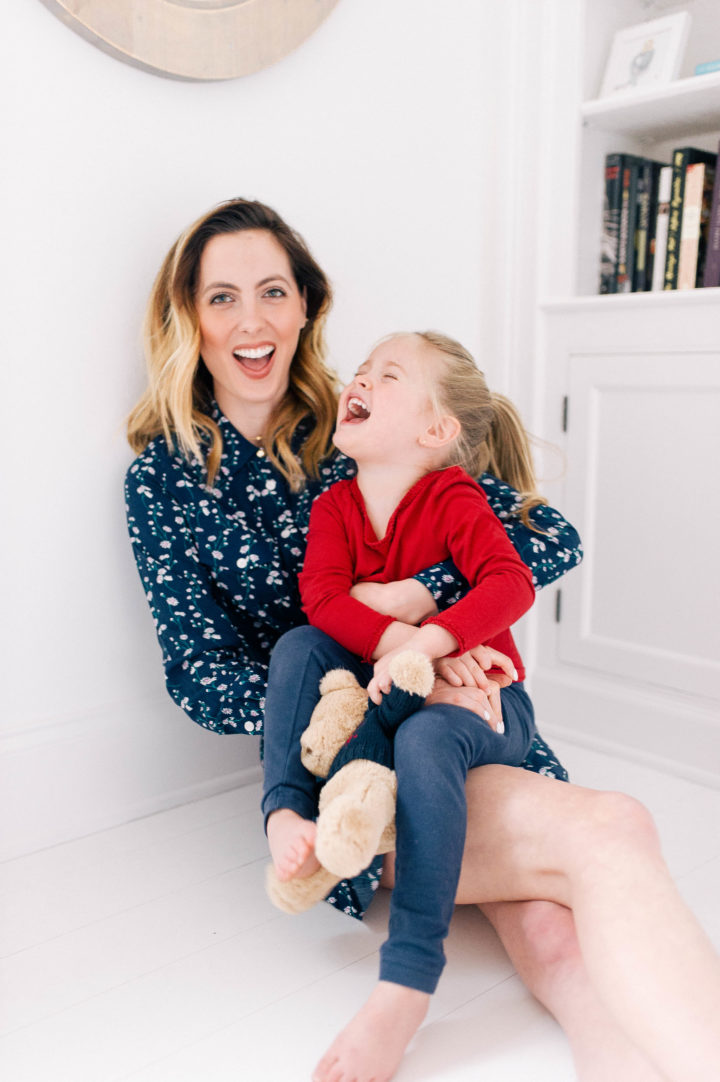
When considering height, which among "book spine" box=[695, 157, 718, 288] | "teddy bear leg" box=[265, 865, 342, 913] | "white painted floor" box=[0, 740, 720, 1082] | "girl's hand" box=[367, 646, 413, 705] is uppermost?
"book spine" box=[695, 157, 718, 288]

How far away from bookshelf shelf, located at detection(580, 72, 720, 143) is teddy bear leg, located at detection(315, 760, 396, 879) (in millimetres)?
1397

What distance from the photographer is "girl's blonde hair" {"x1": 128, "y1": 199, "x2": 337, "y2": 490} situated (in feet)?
4.86

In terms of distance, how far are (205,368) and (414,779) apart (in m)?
0.84

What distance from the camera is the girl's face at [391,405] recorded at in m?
1.34

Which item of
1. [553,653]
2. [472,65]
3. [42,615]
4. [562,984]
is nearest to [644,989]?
[562,984]

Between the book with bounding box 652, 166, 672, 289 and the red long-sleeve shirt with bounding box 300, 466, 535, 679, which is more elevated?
the book with bounding box 652, 166, 672, 289

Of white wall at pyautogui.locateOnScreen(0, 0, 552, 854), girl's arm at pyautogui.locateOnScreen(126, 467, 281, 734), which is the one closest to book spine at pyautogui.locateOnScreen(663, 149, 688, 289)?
white wall at pyautogui.locateOnScreen(0, 0, 552, 854)

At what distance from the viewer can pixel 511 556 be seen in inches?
49.4

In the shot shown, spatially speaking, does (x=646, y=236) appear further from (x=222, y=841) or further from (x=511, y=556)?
(x=222, y=841)

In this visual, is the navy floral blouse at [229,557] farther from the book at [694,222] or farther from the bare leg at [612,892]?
the book at [694,222]

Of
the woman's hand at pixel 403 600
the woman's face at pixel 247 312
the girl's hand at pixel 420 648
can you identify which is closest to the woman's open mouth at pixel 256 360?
the woman's face at pixel 247 312

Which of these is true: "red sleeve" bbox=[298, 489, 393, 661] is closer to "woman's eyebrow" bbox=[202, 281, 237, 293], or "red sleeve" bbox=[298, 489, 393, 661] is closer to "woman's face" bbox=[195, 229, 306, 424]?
"woman's face" bbox=[195, 229, 306, 424]

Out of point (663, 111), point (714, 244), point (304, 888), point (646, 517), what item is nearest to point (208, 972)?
point (304, 888)

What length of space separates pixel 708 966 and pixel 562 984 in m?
0.25
